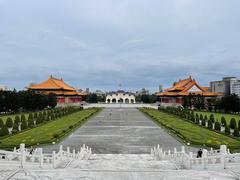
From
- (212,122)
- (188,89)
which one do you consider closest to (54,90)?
(188,89)

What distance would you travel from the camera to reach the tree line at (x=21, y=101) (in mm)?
51584

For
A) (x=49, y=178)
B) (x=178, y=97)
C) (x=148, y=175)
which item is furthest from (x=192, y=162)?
(x=178, y=97)

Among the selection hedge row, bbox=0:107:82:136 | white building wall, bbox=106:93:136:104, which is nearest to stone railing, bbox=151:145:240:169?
hedge row, bbox=0:107:82:136

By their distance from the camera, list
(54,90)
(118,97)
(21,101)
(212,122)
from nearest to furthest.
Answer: (212,122), (21,101), (54,90), (118,97)

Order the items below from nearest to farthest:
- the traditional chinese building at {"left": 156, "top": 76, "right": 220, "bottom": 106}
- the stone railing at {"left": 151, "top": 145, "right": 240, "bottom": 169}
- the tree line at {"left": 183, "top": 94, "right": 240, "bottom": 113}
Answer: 1. the stone railing at {"left": 151, "top": 145, "right": 240, "bottom": 169}
2. the tree line at {"left": 183, "top": 94, "right": 240, "bottom": 113}
3. the traditional chinese building at {"left": 156, "top": 76, "right": 220, "bottom": 106}

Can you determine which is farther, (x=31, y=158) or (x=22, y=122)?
(x=22, y=122)

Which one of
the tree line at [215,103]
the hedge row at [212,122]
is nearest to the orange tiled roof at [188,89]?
the tree line at [215,103]

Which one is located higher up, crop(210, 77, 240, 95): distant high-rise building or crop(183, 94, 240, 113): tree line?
crop(210, 77, 240, 95): distant high-rise building

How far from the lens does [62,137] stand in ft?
82.7

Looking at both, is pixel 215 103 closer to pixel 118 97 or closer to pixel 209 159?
pixel 209 159

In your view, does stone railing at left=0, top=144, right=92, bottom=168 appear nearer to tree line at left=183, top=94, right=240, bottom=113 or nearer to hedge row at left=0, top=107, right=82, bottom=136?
hedge row at left=0, top=107, right=82, bottom=136

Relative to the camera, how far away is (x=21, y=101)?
54.2 metres

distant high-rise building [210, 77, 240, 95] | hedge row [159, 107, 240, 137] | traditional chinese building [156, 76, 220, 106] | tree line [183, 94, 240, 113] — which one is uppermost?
distant high-rise building [210, 77, 240, 95]

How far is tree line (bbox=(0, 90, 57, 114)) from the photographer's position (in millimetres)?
51584
